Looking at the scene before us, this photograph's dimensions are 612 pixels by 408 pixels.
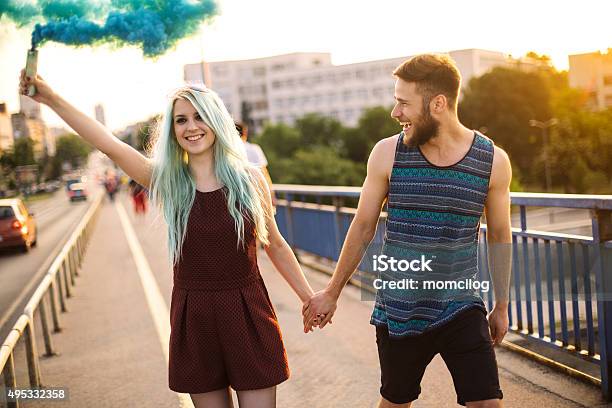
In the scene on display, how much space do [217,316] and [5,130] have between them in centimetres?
285

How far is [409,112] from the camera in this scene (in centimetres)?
319

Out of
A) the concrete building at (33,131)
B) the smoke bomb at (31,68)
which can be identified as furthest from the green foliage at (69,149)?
the smoke bomb at (31,68)

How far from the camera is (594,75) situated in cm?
609

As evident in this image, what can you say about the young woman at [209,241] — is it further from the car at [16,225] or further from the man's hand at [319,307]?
the car at [16,225]

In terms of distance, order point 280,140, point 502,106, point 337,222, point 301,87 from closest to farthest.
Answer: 1. point 337,222
2. point 502,106
3. point 280,140
4. point 301,87

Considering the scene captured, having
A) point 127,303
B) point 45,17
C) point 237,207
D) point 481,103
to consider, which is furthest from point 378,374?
point 481,103

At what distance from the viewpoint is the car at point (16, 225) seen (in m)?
5.54

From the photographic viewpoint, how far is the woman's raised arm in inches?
128

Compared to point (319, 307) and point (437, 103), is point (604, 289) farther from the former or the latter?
point (437, 103)

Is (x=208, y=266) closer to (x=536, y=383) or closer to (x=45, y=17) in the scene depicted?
(x=45, y=17)

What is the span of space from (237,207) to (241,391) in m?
0.75

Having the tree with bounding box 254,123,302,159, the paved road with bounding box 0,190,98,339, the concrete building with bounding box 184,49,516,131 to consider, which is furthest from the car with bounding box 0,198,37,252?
the concrete building with bounding box 184,49,516,131

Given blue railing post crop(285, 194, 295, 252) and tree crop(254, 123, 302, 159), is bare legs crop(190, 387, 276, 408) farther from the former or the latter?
tree crop(254, 123, 302, 159)

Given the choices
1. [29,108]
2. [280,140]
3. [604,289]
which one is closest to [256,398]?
[604,289]
